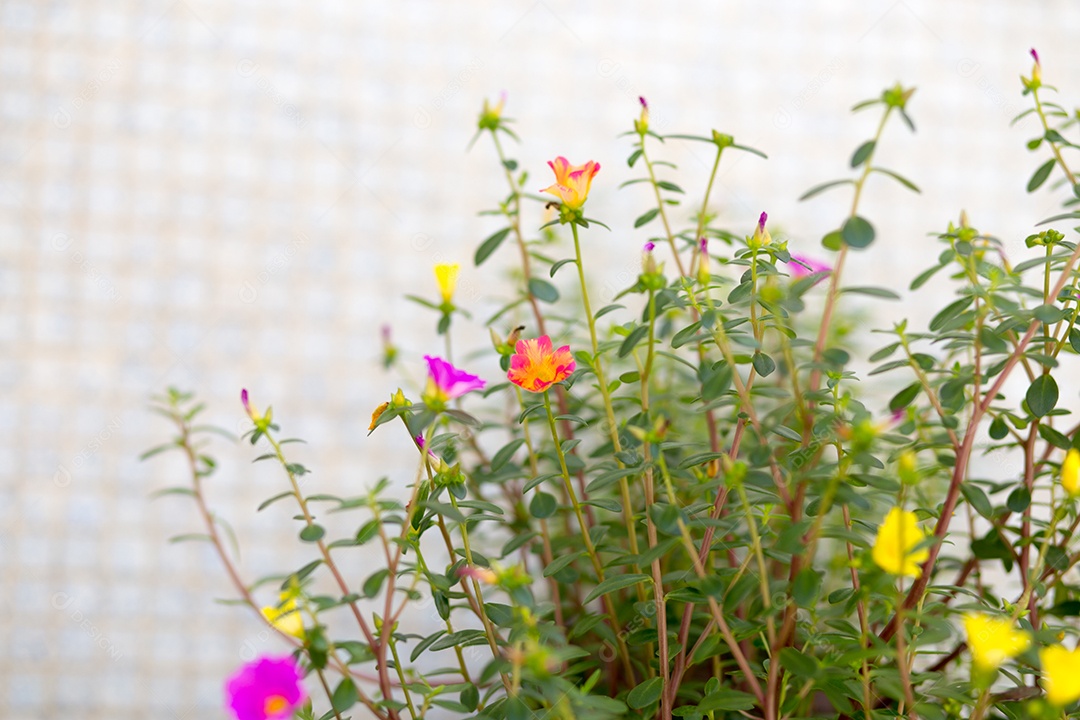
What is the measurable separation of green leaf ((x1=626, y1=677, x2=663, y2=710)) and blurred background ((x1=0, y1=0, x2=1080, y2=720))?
0.59 meters

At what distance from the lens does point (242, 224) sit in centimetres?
114

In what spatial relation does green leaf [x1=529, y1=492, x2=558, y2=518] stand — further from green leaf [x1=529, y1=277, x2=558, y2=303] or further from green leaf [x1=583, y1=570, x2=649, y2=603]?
green leaf [x1=529, y1=277, x2=558, y2=303]

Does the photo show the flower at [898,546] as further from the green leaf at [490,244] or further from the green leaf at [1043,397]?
the green leaf at [490,244]

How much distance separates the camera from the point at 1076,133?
1240 mm

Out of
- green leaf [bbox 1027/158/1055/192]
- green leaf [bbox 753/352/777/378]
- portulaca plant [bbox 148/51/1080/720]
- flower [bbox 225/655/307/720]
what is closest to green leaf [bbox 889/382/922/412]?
portulaca plant [bbox 148/51/1080/720]

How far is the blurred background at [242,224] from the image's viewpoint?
1120 mm

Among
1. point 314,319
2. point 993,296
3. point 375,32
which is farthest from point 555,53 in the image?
point 993,296

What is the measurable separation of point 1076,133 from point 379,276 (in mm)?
1037

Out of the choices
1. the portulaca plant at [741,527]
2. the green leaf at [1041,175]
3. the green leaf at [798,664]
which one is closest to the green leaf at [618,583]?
the portulaca plant at [741,527]

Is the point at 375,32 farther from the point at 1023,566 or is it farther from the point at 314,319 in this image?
the point at 1023,566

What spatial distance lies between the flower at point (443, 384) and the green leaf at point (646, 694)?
254mm

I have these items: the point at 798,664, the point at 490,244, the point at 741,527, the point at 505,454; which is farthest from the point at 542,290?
the point at 798,664

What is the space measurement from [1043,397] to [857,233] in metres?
0.25

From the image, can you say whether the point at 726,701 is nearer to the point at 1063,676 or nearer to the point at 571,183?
the point at 1063,676
